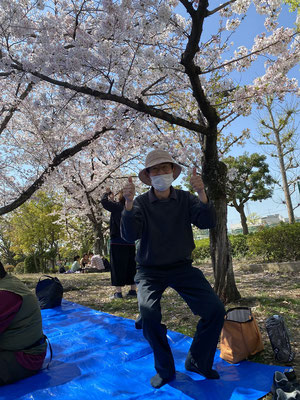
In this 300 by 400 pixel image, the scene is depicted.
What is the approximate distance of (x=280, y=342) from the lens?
250 cm

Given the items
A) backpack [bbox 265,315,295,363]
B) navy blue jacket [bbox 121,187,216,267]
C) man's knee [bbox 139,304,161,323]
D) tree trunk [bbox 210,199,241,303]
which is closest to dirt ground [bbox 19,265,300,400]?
backpack [bbox 265,315,295,363]

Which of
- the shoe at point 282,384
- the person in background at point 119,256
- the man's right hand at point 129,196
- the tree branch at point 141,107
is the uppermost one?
the tree branch at point 141,107

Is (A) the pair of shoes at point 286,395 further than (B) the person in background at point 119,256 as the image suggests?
No

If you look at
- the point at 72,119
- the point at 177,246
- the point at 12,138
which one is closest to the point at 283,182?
the point at 72,119

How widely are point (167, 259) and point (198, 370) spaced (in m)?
0.88

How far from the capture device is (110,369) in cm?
261

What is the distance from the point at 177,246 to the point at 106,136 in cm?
726

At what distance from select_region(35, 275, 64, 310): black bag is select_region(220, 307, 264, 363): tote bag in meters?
3.31

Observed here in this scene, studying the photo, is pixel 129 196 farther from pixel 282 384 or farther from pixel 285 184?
pixel 285 184

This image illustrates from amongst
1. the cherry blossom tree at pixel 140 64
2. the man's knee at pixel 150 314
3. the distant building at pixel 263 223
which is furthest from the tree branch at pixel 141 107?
the distant building at pixel 263 223

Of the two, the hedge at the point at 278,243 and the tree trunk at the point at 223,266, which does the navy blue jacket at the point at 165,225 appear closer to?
the tree trunk at the point at 223,266

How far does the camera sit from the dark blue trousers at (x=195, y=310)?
2252 millimetres

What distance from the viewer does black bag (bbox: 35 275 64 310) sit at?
5031mm

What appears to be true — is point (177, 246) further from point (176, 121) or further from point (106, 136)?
point (106, 136)
